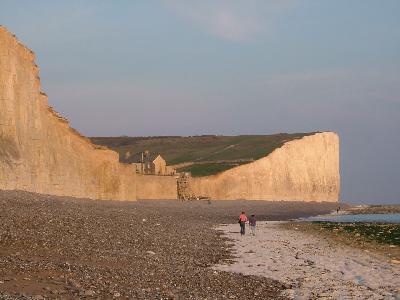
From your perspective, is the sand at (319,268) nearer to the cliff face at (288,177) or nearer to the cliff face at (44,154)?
the cliff face at (44,154)

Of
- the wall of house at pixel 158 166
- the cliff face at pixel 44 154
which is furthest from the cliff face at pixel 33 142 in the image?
the wall of house at pixel 158 166

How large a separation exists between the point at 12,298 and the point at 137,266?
4357 millimetres

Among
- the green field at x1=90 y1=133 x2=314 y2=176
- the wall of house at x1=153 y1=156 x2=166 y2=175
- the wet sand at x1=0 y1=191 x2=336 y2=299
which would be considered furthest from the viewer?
the green field at x1=90 y1=133 x2=314 y2=176

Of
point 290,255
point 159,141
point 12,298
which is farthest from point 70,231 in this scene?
point 159,141

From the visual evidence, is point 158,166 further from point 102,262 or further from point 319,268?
point 102,262

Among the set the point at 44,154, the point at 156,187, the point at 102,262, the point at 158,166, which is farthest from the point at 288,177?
the point at 102,262

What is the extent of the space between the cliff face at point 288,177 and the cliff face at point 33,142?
23.4 m

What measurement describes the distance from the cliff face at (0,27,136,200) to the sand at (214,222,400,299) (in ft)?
33.4

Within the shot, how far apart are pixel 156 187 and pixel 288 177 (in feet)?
72.1

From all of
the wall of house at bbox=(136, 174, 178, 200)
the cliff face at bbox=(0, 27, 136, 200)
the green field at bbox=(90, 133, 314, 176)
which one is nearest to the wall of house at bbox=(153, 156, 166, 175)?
the wall of house at bbox=(136, 174, 178, 200)

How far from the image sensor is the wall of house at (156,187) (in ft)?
148

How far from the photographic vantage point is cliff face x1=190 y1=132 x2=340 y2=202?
5925cm

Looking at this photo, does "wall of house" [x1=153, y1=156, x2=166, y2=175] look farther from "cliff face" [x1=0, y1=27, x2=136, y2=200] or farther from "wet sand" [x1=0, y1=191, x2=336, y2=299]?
"wet sand" [x1=0, y1=191, x2=336, y2=299]

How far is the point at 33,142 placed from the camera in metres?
27.1
